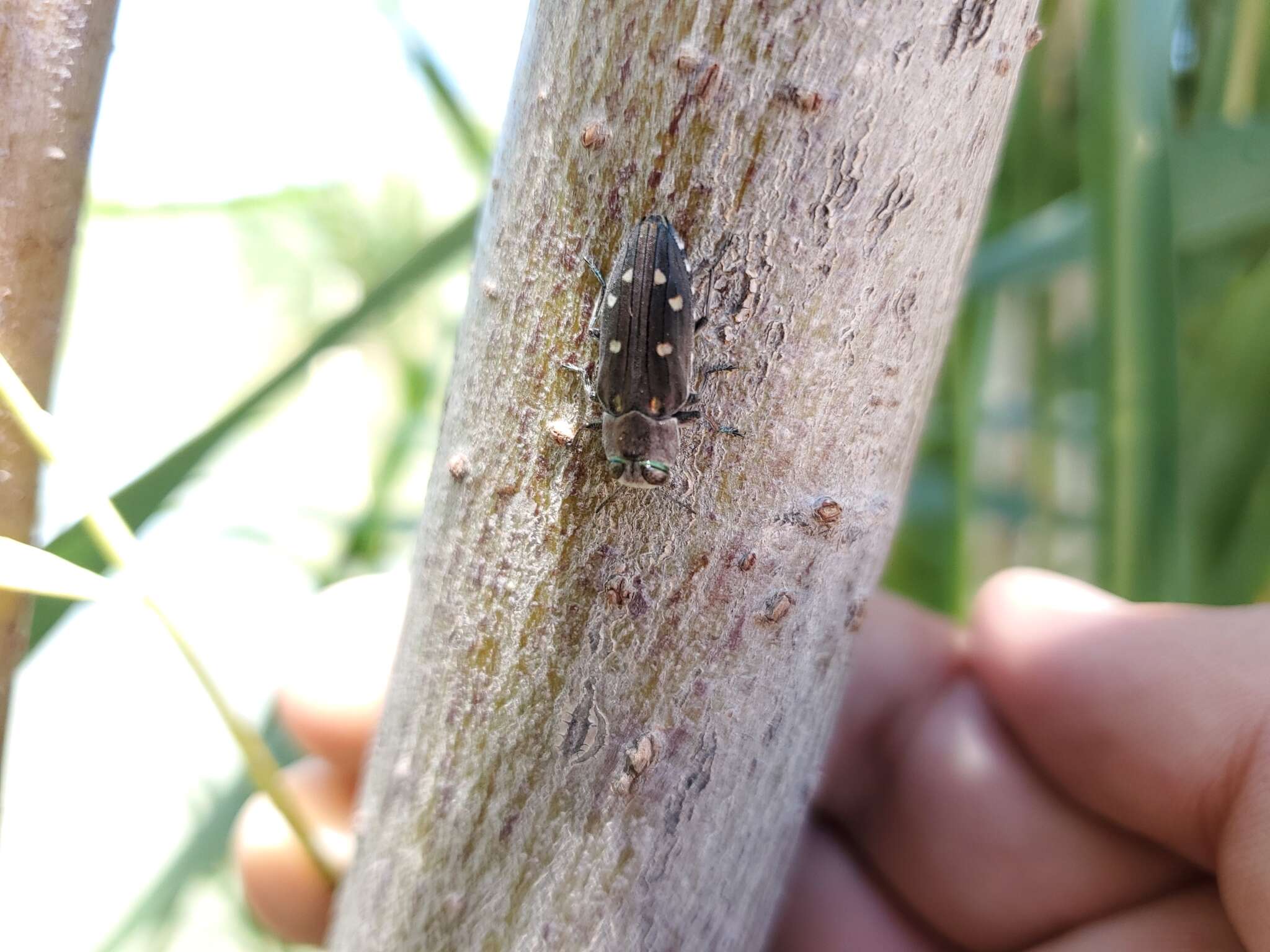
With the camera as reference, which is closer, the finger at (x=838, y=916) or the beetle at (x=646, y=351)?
the beetle at (x=646, y=351)

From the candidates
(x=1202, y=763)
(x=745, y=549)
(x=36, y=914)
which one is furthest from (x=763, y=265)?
(x=36, y=914)

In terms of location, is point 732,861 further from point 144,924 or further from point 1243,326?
point 144,924

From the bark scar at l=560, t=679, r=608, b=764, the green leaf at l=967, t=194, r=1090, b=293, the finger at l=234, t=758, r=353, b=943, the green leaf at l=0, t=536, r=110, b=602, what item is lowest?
the finger at l=234, t=758, r=353, b=943

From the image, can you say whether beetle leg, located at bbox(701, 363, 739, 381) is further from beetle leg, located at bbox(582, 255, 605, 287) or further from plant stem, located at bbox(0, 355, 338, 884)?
plant stem, located at bbox(0, 355, 338, 884)

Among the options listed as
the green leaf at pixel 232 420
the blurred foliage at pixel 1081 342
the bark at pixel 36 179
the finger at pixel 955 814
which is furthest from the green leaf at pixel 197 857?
the finger at pixel 955 814

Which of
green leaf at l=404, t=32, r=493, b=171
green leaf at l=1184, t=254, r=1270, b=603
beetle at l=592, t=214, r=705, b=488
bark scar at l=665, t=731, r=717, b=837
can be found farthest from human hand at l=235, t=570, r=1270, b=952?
green leaf at l=404, t=32, r=493, b=171

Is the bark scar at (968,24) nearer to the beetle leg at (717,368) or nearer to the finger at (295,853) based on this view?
the beetle leg at (717,368)
